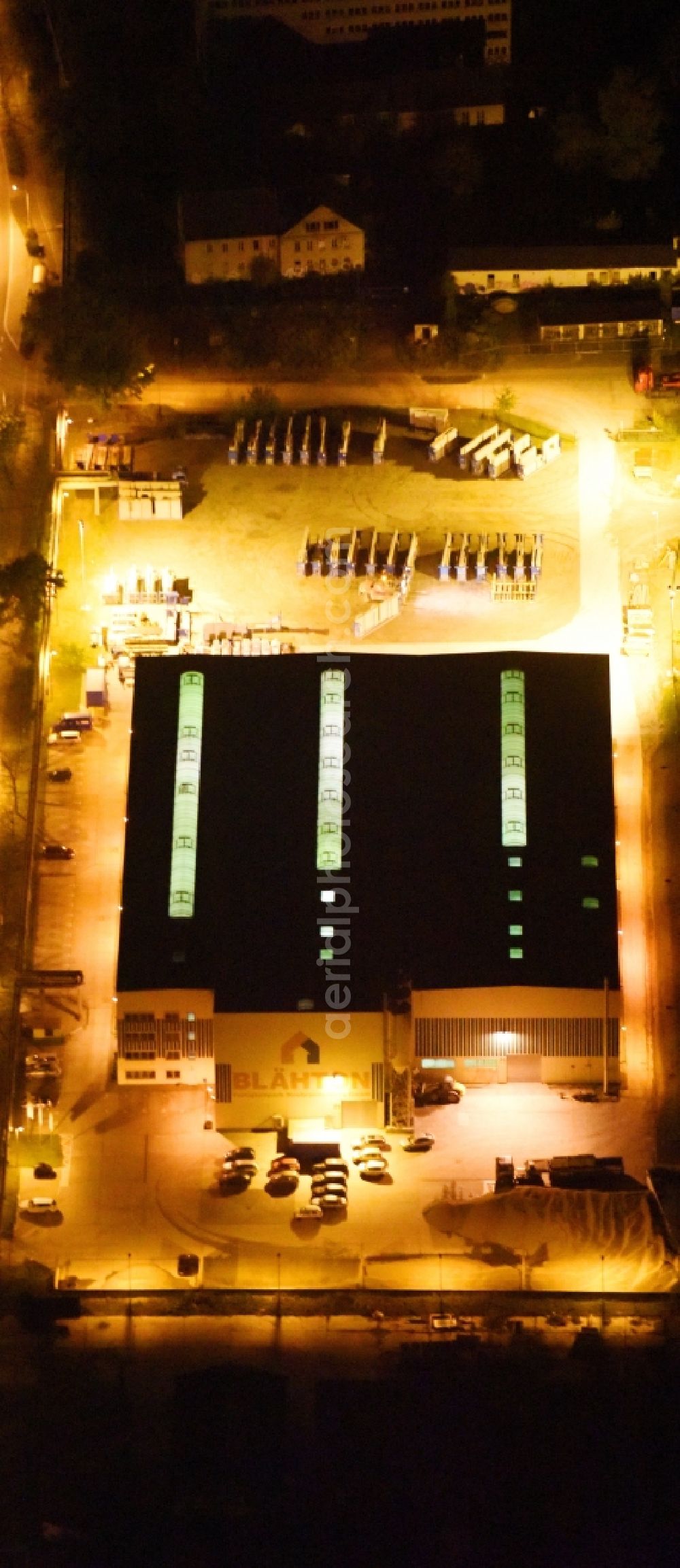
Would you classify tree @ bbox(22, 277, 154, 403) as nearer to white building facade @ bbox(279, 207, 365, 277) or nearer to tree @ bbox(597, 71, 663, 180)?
white building facade @ bbox(279, 207, 365, 277)

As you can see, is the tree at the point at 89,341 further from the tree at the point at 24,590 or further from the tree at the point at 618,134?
the tree at the point at 618,134

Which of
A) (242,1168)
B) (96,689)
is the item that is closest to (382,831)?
(242,1168)

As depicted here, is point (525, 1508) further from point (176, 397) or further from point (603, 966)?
point (176, 397)

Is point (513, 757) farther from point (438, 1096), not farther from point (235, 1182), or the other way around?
point (235, 1182)

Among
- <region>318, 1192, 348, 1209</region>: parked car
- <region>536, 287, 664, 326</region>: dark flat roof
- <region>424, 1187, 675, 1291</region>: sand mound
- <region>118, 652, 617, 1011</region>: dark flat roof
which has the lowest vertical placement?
<region>424, 1187, 675, 1291</region>: sand mound

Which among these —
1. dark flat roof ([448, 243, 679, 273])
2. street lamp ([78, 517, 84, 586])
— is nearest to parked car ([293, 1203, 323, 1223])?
street lamp ([78, 517, 84, 586])

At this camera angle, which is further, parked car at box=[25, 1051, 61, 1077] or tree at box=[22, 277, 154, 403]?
tree at box=[22, 277, 154, 403]
